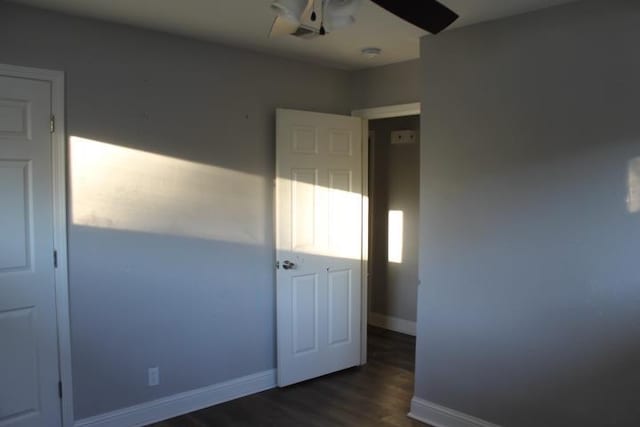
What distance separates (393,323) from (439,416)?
6.61 feet

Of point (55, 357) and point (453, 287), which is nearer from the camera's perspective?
point (55, 357)

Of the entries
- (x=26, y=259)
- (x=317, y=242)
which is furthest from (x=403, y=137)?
(x=26, y=259)

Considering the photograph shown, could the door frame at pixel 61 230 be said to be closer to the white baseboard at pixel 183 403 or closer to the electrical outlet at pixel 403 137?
the white baseboard at pixel 183 403

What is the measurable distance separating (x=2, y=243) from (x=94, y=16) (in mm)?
1366

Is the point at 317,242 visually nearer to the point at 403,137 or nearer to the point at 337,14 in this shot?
the point at 403,137

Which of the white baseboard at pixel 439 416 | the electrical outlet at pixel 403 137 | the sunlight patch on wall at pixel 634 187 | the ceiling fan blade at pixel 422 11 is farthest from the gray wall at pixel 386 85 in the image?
the white baseboard at pixel 439 416

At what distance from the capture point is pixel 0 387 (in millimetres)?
2688

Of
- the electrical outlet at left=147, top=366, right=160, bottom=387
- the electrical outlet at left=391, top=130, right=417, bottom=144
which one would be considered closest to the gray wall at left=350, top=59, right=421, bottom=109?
the electrical outlet at left=391, top=130, right=417, bottom=144

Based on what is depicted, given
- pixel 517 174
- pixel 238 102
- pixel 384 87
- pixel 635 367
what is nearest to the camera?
pixel 635 367

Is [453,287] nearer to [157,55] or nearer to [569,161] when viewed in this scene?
[569,161]

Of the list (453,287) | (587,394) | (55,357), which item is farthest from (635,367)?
(55,357)

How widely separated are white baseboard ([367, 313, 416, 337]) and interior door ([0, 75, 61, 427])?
10.7 ft

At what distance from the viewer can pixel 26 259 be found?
2746 millimetres

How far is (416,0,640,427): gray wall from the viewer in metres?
2.46
